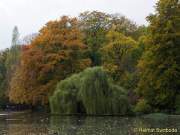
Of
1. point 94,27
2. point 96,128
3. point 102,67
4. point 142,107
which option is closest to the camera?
point 96,128

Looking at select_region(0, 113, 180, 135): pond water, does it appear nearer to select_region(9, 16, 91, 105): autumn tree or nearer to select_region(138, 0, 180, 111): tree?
select_region(138, 0, 180, 111): tree

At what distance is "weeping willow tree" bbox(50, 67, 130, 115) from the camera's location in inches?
2422

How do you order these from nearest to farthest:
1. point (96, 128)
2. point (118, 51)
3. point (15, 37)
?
point (96, 128) → point (118, 51) → point (15, 37)

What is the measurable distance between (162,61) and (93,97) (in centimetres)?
888

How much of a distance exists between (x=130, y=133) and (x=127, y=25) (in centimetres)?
6148

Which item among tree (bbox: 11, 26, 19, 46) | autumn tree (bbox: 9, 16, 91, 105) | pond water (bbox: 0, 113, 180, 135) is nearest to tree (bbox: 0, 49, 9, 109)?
tree (bbox: 11, 26, 19, 46)

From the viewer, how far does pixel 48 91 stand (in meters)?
75.4

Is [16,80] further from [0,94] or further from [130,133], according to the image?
[130,133]

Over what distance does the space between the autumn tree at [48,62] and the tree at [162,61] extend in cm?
1503

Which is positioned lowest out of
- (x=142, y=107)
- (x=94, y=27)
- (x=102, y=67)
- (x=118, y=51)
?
(x=142, y=107)

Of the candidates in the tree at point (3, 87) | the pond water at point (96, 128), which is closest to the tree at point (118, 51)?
the pond water at point (96, 128)

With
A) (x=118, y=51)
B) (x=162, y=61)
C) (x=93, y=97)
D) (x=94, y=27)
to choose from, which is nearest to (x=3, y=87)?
(x=94, y=27)

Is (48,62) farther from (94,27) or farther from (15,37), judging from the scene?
(15,37)

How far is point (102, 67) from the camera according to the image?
213 feet
